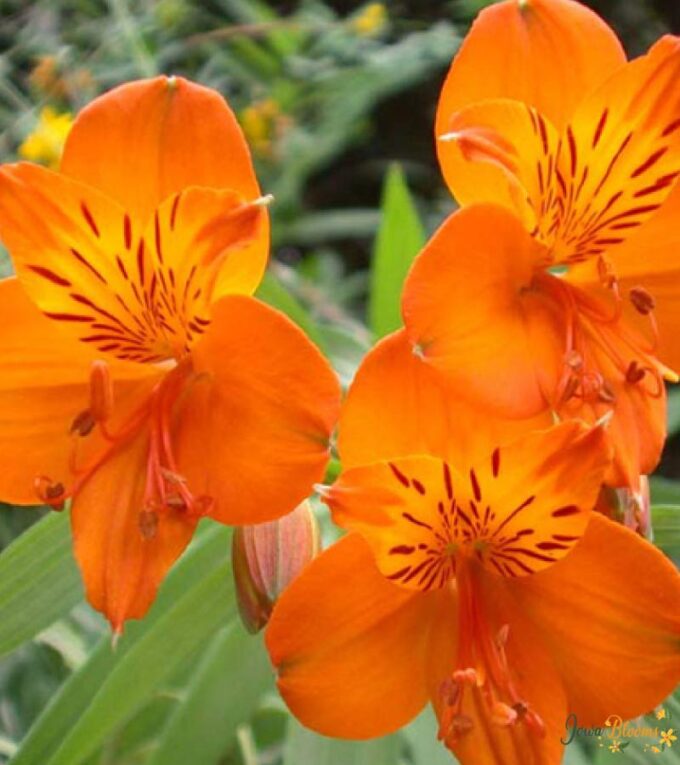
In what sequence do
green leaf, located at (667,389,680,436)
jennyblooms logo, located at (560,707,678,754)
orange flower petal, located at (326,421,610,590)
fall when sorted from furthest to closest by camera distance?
green leaf, located at (667,389,680,436) → jennyblooms logo, located at (560,707,678,754) → orange flower petal, located at (326,421,610,590)

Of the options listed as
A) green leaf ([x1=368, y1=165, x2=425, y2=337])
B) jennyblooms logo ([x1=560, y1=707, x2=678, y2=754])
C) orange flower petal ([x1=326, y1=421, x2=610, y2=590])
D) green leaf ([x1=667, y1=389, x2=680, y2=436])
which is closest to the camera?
orange flower petal ([x1=326, y1=421, x2=610, y2=590])

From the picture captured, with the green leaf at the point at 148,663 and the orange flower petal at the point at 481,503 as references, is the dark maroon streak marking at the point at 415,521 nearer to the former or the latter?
the orange flower petal at the point at 481,503

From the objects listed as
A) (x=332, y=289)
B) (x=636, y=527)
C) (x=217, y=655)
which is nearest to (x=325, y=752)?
(x=217, y=655)

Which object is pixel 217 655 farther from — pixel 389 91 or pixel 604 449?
pixel 389 91

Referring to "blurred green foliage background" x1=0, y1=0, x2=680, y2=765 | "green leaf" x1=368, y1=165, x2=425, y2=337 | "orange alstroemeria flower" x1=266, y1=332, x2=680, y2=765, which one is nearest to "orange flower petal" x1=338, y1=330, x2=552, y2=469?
"orange alstroemeria flower" x1=266, y1=332, x2=680, y2=765

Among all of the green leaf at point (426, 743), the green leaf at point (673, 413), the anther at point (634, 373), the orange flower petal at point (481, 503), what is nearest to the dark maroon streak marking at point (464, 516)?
the orange flower petal at point (481, 503)

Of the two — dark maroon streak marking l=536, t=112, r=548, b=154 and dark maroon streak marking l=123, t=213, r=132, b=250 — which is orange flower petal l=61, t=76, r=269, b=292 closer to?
dark maroon streak marking l=123, t=213, r=132, b=250

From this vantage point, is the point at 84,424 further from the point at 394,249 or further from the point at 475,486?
the point at 394,249
